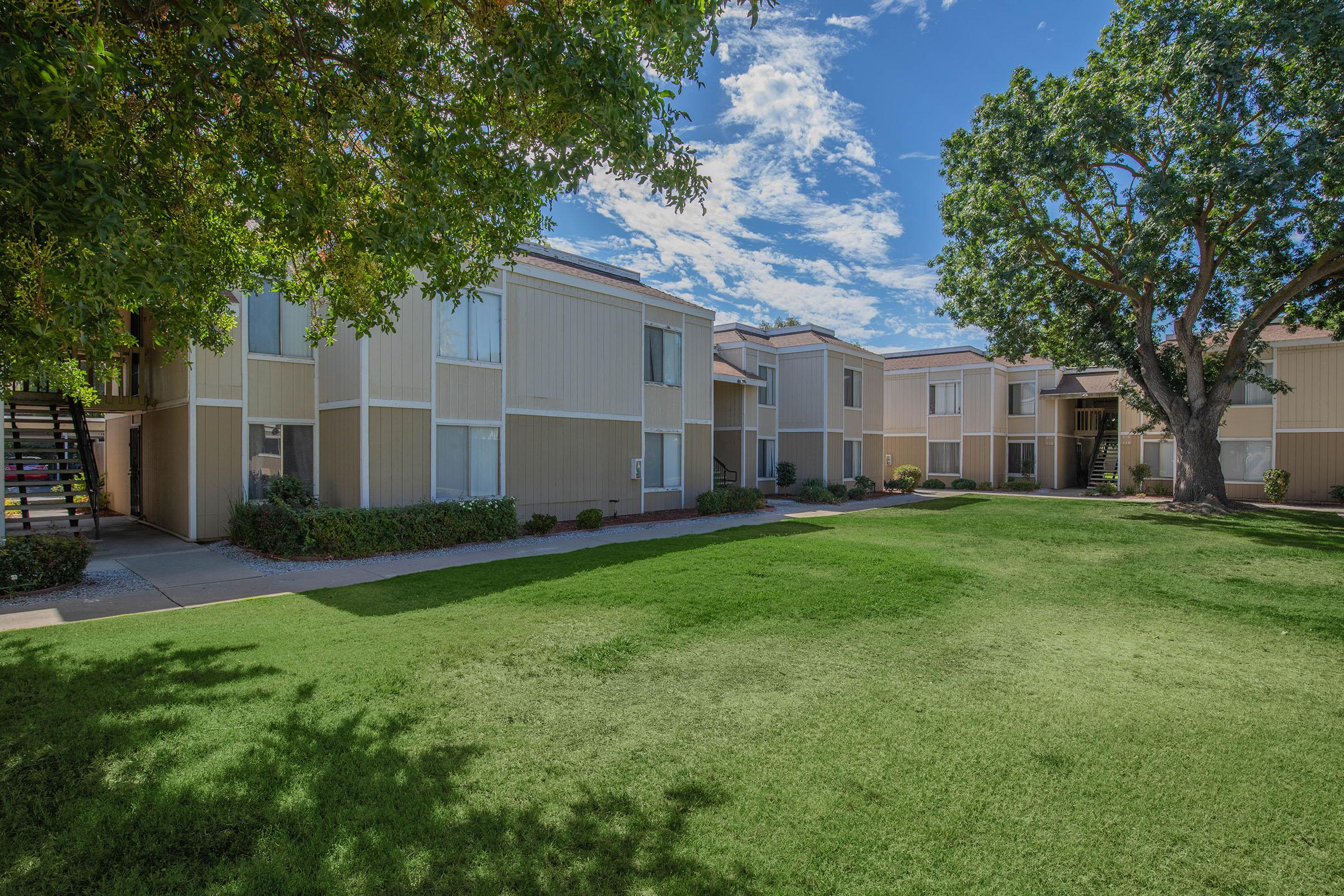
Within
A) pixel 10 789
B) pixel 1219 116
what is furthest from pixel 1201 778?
pixel 1219 116

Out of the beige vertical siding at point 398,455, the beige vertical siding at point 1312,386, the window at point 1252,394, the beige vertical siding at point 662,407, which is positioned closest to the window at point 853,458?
the beige vertical siding at point 662,407

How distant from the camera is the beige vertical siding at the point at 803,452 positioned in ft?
80.8

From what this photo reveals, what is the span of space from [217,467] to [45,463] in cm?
302

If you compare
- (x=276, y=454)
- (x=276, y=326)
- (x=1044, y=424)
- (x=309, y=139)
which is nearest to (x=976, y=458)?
(x=1044, y=424)

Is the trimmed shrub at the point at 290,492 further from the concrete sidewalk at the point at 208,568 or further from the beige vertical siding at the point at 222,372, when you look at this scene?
the beige vertical siding at the point at 222,372

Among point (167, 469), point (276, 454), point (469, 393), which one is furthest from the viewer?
point (167, 469)

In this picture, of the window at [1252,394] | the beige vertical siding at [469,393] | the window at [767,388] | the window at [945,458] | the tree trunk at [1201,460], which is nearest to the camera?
the beige vertical siding at [469,393]

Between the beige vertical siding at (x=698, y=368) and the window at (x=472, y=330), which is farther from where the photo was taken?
the beige vertical siding at (x=698, y=368)

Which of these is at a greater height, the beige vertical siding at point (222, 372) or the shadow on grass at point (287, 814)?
the beige vertical siding at point (222, 372)

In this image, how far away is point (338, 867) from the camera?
282cm

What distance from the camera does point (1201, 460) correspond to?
19938 millimetres

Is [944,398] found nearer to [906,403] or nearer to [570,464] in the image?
[906,403]

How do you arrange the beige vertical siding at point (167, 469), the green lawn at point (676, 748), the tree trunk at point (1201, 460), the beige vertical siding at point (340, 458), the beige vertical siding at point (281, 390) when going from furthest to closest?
the tree trunk at point (1201, 460)
the beige vertical siding at point (281, 390)
the beige vertical siding at point (167, 469)
the beige vertical siding at point (340, 458)
the green lawn at point (676, 748)

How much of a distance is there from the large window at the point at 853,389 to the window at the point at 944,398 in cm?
836
